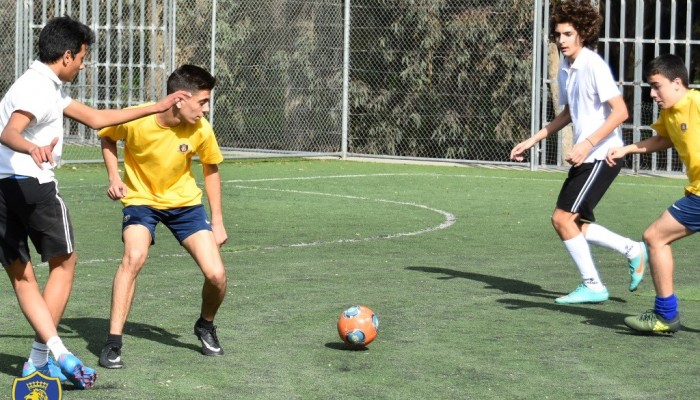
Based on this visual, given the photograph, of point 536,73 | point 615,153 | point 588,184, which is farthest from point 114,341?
point 536,73

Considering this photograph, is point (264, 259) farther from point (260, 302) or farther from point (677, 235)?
point (677, 235)

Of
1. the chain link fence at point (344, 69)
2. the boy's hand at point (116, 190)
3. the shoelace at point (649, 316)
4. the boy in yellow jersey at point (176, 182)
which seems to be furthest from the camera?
the chain link fence at point (344, 69)

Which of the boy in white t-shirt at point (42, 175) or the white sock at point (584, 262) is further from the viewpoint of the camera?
the white sock at point (584, 262)

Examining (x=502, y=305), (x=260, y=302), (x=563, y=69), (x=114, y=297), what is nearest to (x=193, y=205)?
(x=114, y=297)

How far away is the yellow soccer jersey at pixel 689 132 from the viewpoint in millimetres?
7648

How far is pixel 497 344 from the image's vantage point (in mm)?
7488

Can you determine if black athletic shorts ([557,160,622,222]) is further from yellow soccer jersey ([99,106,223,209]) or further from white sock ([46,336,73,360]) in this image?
white sock ([46,336,73,360])

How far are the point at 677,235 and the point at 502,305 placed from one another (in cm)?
150

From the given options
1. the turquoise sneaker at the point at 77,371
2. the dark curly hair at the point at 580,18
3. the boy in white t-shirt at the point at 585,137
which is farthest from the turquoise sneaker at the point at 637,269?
the turquoise sneaker at the point at 77,371

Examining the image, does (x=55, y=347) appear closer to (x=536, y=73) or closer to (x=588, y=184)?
(x=588, y=184)

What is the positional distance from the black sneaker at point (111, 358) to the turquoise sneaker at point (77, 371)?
25.7 inches

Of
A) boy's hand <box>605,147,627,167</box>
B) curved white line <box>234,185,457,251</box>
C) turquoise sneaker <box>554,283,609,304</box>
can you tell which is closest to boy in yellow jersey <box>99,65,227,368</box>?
boy's hand <box>605,147,627,167</box>

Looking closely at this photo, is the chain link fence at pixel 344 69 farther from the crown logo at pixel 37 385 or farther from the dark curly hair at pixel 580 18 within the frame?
the crown logo at pixel 37 385

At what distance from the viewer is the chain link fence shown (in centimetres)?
2134
